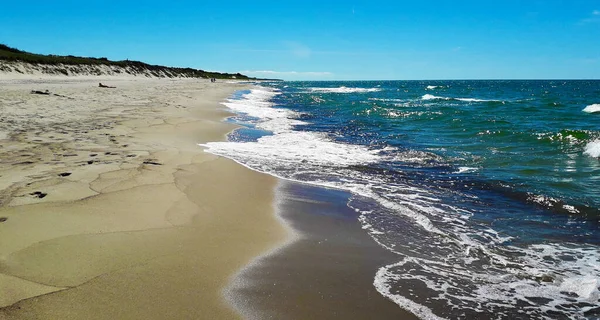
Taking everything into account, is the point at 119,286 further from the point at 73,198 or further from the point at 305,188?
the point at 305,188

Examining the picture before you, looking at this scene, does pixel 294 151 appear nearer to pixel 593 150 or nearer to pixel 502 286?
pixel 502 286

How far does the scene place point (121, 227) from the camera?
12.4 feet

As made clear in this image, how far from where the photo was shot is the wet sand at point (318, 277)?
9.21 ft

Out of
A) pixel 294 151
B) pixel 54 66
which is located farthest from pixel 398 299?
pixel 54 66

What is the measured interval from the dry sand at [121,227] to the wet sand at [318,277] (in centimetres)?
20

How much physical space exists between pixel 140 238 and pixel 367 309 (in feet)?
7.31

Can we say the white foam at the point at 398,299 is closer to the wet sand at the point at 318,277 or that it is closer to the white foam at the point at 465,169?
the wet sand at the point at 318,277

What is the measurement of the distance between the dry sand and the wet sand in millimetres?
200

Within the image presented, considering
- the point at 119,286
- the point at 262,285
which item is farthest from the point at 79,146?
the point at 262,285

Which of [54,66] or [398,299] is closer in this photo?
[398,299]

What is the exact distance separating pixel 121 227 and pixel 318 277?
205cm

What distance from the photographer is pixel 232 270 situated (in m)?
3.29

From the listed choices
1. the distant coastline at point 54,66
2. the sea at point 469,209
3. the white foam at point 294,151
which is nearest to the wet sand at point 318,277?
the sea at point 469,209

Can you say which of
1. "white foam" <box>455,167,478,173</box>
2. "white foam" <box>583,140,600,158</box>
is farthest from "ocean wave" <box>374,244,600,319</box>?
"white foam" <box>583,140,600,158</box>
